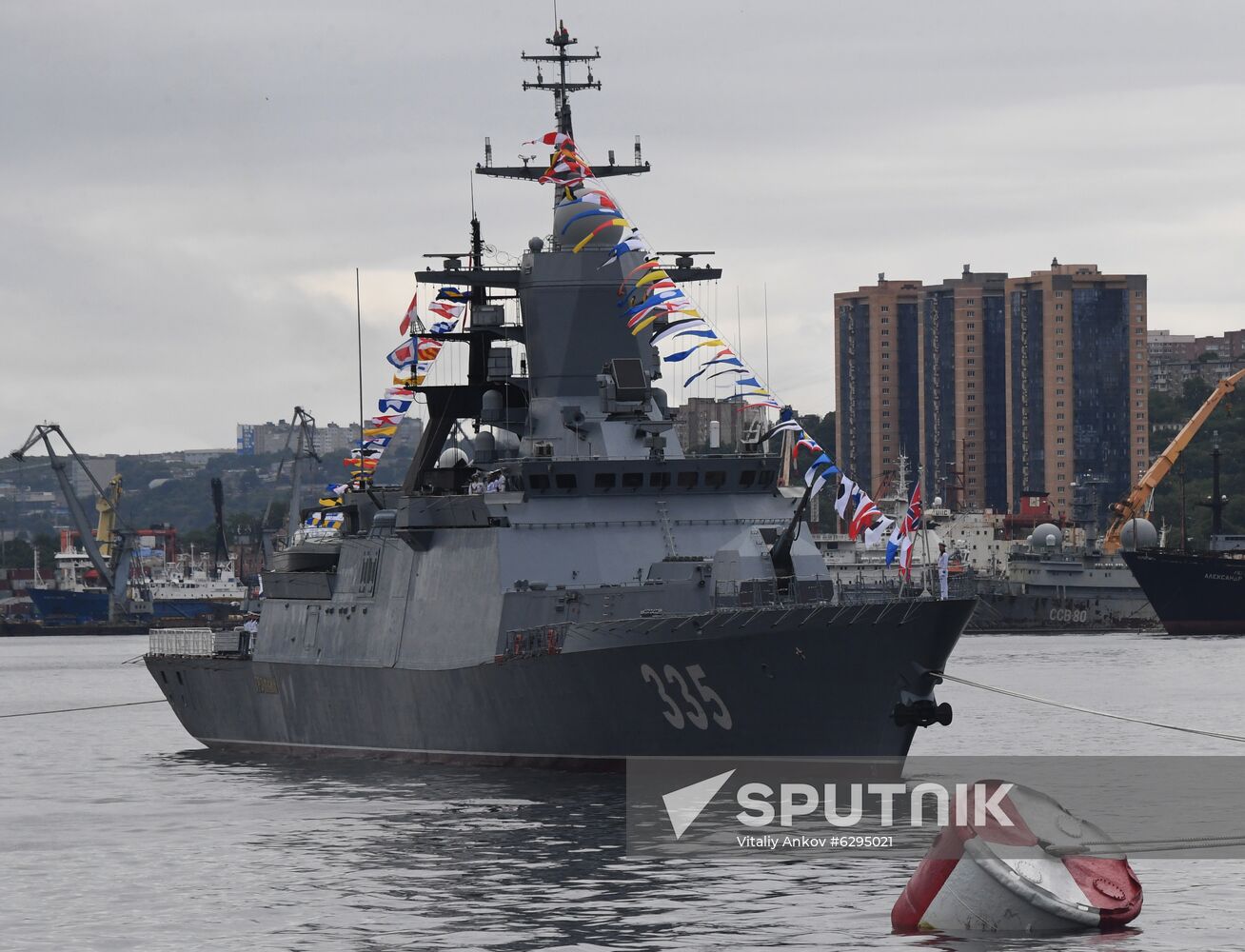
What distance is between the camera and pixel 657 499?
31.7m

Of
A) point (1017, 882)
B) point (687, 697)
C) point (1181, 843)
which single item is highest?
point (687, 697)

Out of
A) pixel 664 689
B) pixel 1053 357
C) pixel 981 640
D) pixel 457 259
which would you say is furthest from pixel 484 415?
pixel 1053 357

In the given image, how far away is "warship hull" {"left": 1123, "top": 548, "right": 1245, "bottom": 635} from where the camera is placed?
106062mm

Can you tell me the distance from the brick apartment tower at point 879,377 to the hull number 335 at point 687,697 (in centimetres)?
13141

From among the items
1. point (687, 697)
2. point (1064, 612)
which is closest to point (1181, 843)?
point (687, 697)

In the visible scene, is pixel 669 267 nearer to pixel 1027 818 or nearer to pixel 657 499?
pixel 657 499

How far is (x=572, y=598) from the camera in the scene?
1195 inches

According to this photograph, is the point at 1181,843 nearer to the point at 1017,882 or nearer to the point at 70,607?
the point at 1017,882

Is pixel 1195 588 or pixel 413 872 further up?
pixel 413 872

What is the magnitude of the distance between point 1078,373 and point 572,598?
403ft

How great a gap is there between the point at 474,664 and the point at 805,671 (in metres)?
5.90

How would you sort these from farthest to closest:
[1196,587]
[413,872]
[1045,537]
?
[1045,537]
[1196,587]
[413,872]

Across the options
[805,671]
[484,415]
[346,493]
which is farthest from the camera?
[346,493]

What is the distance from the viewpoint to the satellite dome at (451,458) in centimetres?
3562
